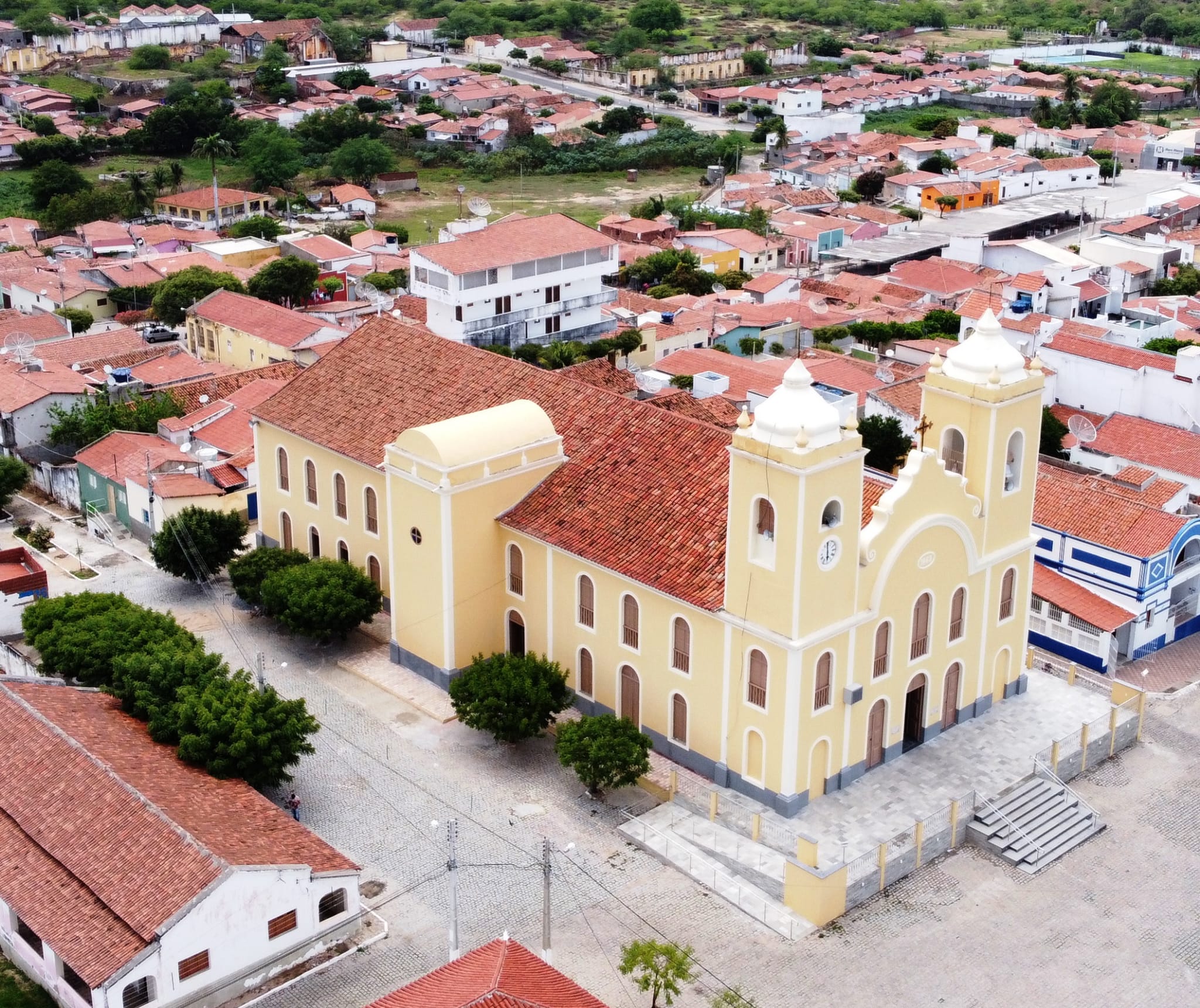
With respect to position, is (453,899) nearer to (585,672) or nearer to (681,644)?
(681,644)

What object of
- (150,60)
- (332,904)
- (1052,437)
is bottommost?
(332,904)

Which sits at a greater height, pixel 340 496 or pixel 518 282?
pixel 518 282

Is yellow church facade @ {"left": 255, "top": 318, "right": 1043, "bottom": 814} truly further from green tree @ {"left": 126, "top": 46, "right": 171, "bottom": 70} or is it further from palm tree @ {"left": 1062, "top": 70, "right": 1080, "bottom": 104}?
green tree @ {"left": 126, "top": 46, "right": 171, "bottom": 70}

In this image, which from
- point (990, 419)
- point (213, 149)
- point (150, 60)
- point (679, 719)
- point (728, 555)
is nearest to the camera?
point (728, 555)

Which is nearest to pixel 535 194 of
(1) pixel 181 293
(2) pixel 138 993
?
(1) pixel 181 293

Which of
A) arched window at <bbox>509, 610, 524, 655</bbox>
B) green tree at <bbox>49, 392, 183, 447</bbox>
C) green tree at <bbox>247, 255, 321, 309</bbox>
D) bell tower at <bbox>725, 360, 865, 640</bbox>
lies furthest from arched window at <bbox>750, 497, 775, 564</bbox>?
green tree at <bbox>247, 255, 321, 309</bbox>

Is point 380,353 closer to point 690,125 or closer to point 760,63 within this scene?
point 690,125

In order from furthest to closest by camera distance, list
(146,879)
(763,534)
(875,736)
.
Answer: (875,736)
(763,534)
(146,879)
